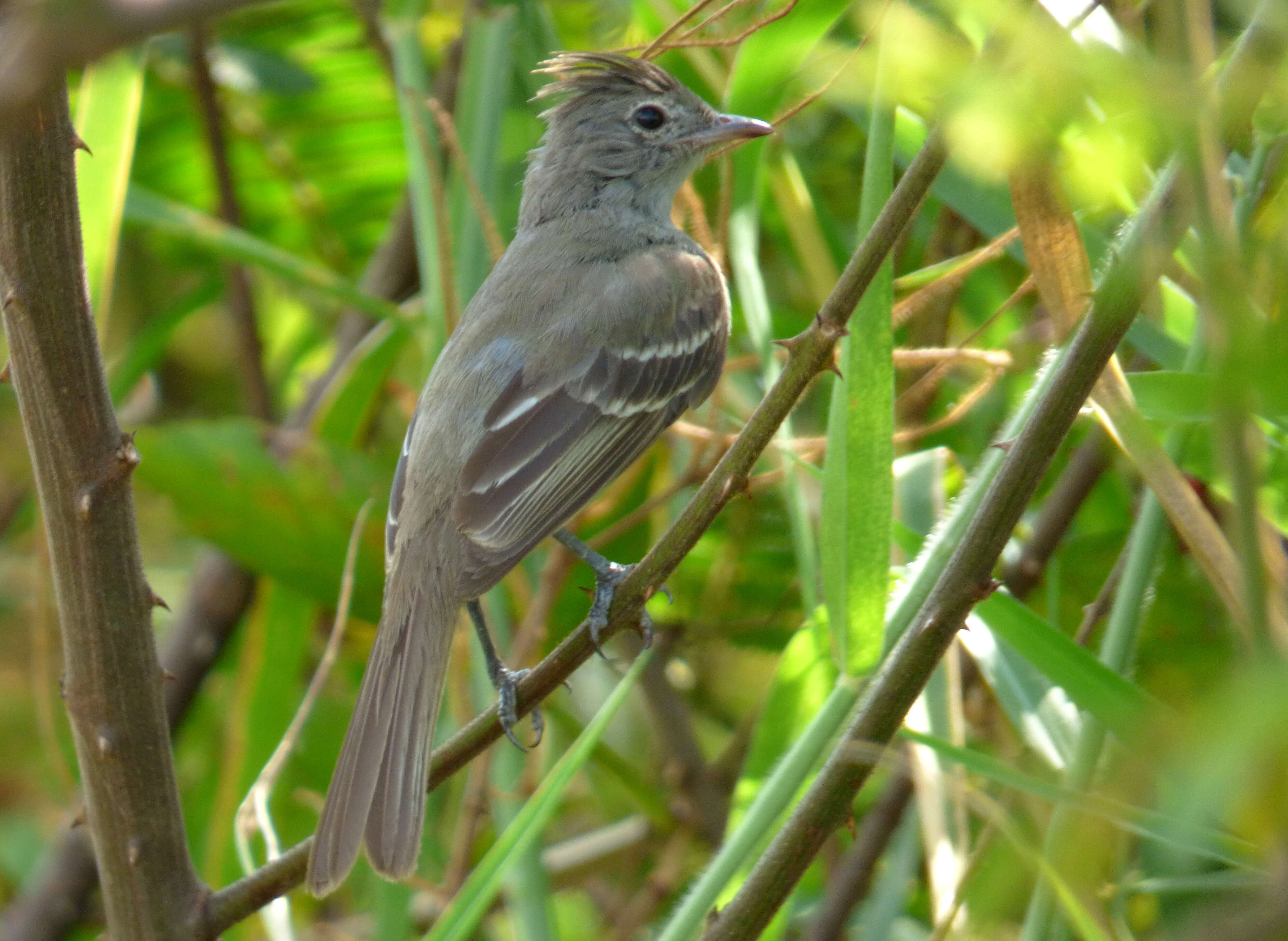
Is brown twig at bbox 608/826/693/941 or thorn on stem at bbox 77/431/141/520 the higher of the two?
thorn on stem at bbox 77/431/141/520

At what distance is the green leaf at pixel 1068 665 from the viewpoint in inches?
75.2

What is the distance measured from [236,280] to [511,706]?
9.40 feet

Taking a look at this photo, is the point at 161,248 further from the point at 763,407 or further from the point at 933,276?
the point at 763,407

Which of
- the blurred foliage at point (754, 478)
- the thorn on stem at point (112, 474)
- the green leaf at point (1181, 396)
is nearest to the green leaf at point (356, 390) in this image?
the blurred foliage at point (754, 478)

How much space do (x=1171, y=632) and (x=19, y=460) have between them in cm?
365

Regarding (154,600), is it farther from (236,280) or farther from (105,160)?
(236,280)

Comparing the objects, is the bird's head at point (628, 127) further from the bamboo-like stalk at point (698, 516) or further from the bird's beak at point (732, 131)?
the bamboo-like stalk at point (698, 516)

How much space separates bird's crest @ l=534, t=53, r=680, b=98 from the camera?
3543mm

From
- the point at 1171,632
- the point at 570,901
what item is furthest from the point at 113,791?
the point at 570,901

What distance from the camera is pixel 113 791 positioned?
1990 mm

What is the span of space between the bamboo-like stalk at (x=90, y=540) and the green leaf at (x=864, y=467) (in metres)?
1.04

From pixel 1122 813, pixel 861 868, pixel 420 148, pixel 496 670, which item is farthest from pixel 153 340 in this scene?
pixel 1122 813

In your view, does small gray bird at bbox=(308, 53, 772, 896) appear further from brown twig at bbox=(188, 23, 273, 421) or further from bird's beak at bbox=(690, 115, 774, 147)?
brown twig at bbox=(188, 23, 273, 421)

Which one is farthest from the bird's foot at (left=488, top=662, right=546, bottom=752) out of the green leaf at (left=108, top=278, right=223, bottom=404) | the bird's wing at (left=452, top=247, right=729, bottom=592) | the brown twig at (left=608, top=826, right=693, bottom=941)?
the green leaf at (left=108, top=278, right=223, bottom=404)
